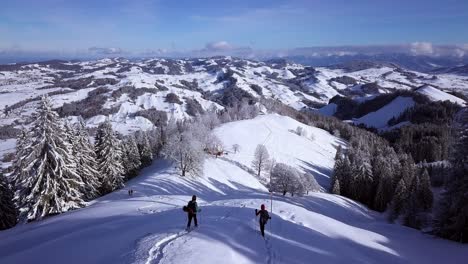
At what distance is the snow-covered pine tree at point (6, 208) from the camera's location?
127ft

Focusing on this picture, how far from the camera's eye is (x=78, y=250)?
55.6ft

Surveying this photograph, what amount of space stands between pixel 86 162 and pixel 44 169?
15927 millimetres

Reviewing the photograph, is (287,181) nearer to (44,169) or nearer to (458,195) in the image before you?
(458,195)

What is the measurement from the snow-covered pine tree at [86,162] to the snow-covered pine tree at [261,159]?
1978 inches

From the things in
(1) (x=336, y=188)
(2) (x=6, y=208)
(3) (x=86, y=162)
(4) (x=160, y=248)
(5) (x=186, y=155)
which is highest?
(4) (x=160, y=248)

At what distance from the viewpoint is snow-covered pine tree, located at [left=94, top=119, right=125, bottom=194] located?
178 feet

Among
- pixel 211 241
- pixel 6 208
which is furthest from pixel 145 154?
pixel 211 241

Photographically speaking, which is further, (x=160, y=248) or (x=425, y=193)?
(x=425, y=193)

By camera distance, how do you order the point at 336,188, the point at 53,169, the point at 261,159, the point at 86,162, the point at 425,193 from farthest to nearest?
the point at 261,159, the point at 336,188, the point at 425,193, the point at 86,162, the point at 53,169

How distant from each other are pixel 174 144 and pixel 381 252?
59080mm

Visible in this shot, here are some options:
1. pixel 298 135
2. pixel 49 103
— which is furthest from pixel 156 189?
pixel 298 135

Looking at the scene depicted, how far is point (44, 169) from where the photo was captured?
32406mm

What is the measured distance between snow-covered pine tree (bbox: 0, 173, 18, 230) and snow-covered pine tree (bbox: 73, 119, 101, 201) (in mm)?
8190

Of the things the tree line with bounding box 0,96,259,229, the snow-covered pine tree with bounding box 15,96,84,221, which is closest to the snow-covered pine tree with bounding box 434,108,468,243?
the tree line with bounding box 0,96,259,229
